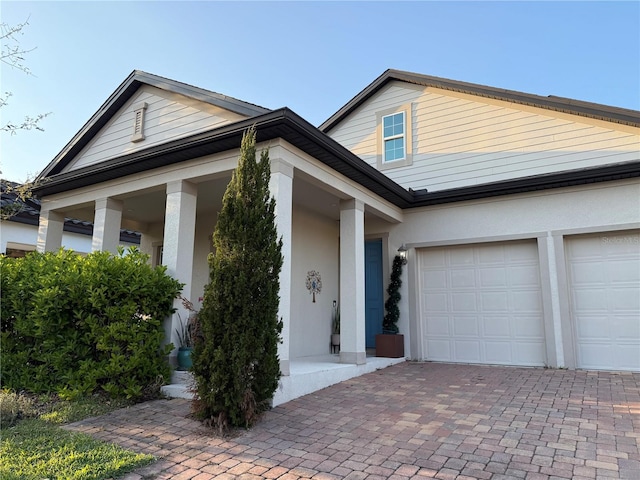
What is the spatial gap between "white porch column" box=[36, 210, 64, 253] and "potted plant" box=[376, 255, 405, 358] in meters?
6.44

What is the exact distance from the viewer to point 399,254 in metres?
8.54

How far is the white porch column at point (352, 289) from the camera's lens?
6.50m

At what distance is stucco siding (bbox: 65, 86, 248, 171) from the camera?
643 cm

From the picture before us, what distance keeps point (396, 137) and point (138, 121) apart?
5.62m

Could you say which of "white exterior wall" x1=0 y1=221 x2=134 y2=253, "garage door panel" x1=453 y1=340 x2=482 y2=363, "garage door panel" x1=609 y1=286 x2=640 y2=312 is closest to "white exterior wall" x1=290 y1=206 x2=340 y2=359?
"garage door panel" x1=453 y1=340 x2=482 y2=363

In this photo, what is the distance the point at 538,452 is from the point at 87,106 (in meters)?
8.98

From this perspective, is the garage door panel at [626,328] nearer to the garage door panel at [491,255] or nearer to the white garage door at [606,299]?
the white garage door at [606,299]

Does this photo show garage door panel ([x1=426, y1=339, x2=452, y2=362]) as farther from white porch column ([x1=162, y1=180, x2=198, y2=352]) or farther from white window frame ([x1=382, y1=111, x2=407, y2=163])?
white porch column ([x1=162, y1=180, x2=198, y2=352])

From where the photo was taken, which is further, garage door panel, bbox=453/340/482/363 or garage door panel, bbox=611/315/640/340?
garage door panel, bbox=453/340/482/363

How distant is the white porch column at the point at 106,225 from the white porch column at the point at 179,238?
156 centimetres

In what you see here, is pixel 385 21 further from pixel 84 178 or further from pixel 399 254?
pixel 84 178

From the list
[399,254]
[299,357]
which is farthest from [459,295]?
[299,357]

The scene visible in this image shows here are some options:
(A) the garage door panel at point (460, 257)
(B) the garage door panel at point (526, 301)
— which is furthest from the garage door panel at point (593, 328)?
(A) the garage door panel at point (460, 257)

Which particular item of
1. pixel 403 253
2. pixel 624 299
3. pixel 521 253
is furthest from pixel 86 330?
pixel 624 299
